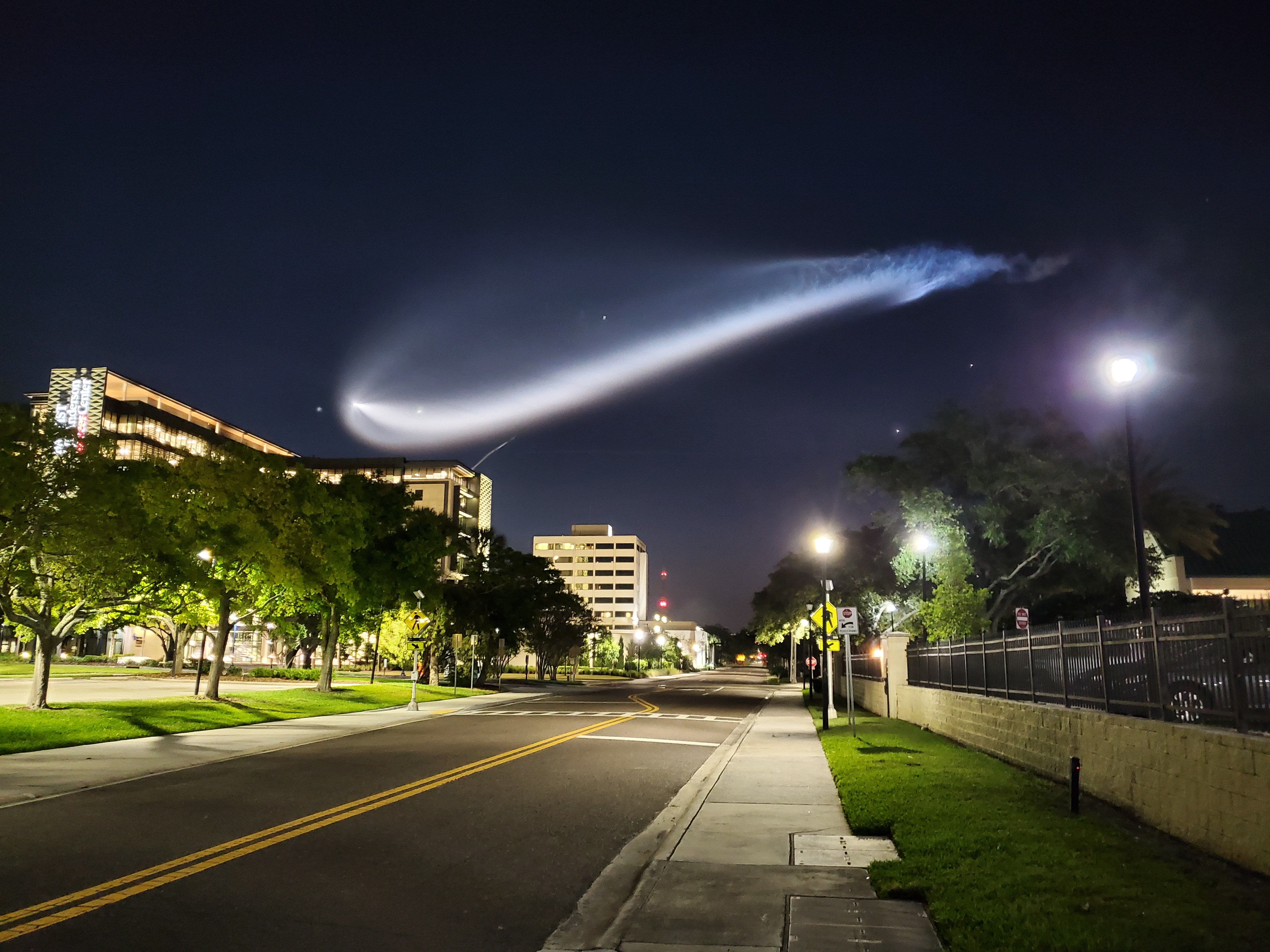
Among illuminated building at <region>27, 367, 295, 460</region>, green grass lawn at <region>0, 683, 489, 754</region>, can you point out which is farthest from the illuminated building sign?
green grass lawn at <region>0, 683, 489, 754</region>

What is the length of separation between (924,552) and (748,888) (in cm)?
3377

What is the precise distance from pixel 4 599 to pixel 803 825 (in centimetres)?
1870

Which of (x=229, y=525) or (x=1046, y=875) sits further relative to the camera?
(x=229, y=525)

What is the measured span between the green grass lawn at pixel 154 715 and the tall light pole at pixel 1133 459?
1981 centimetres

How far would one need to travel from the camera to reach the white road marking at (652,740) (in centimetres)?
2073

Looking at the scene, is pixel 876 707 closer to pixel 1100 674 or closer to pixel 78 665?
pixel 1100 674

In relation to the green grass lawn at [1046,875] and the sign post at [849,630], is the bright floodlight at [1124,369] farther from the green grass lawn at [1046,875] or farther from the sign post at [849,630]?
the sign post at [849,630]

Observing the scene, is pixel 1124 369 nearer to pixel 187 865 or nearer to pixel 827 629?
pixel 827 629

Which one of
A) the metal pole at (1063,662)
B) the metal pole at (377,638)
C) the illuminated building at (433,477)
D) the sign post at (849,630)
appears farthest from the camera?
the illuminated building at (433,477)

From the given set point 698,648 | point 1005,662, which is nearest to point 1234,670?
point 1005,662

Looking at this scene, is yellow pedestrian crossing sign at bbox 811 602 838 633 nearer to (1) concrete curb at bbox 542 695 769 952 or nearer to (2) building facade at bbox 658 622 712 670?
(1) concrete curb at bbox 542 695 769 952

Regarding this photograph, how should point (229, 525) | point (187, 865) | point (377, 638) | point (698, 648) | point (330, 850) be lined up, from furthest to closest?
point (698, 648), point (377, 638), point (229, 525), point (330, 850), point (187, 865)

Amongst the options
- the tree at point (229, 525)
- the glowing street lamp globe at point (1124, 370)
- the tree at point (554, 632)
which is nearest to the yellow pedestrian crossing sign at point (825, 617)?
the glowing street lamp globe at point (1124, 370)

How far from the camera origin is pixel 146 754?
1639cm
